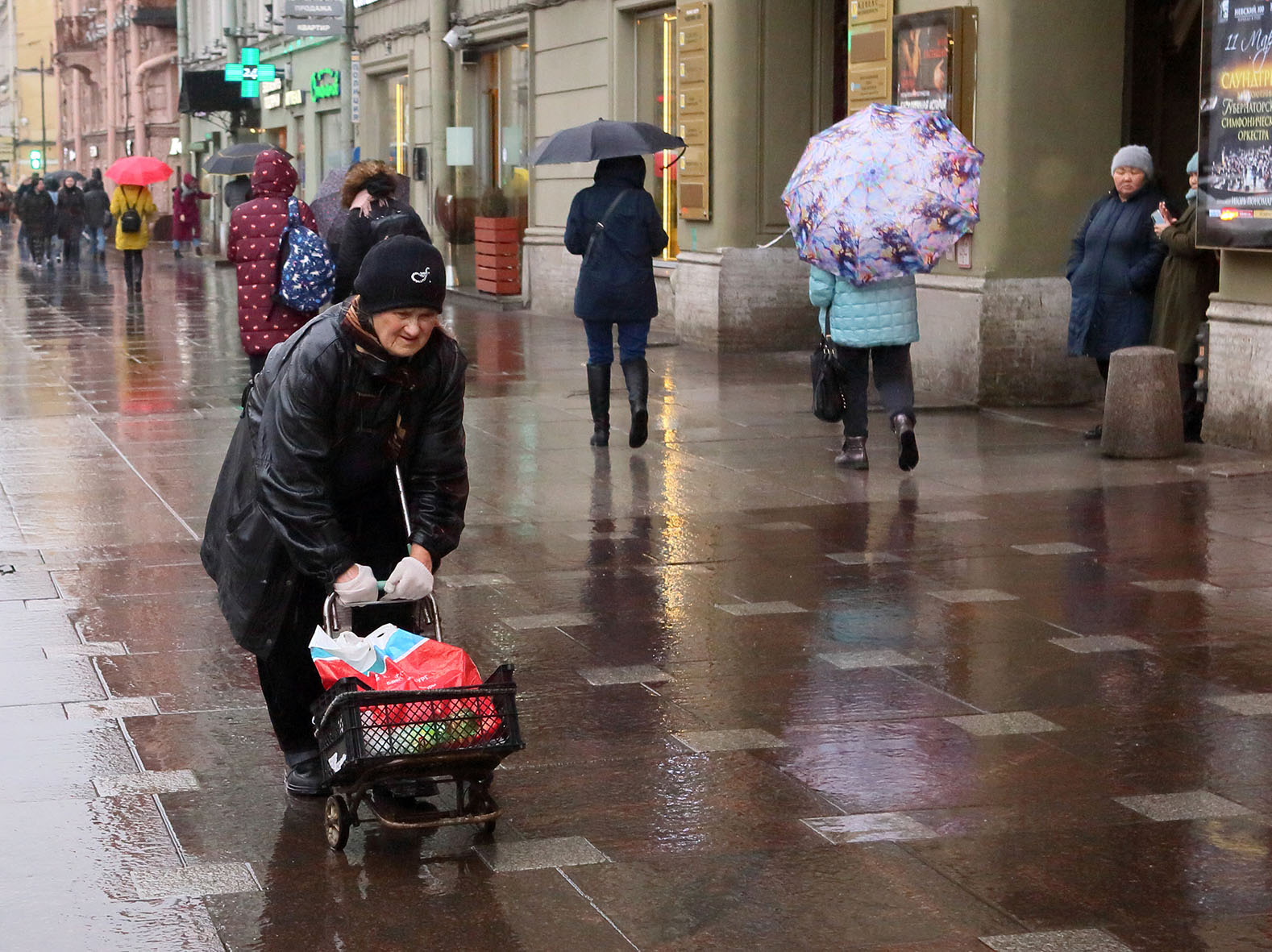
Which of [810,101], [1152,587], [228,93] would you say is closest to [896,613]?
[1152,587]

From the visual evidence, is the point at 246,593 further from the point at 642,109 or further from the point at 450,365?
the point at 642,109

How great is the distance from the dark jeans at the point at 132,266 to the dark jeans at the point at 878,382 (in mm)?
18978

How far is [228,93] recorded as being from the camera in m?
40.6

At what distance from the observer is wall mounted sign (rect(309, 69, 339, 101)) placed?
33812mm

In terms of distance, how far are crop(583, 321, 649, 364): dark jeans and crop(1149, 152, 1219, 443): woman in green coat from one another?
304 centimetres

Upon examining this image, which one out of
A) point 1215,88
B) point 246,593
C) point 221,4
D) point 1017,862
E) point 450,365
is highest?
point 221,4

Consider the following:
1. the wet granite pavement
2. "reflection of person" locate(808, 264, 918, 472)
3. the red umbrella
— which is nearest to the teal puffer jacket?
"reflection of person" locate(808, 264, 918, 472)

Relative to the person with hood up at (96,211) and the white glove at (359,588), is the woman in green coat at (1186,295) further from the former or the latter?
the person with hood up at (96,211)

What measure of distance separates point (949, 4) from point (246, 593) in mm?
9954

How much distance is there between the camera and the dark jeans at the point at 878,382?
1026cm

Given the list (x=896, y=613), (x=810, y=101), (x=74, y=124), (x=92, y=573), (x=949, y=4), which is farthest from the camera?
(x=74, y=124)

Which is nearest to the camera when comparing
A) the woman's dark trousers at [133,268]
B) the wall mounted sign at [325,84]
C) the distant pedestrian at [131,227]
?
the woman's dark trousers at [133,268]

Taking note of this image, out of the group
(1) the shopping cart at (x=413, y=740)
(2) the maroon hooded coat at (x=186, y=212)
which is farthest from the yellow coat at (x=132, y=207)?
(1) the shopping cart at (x=413, y=740)

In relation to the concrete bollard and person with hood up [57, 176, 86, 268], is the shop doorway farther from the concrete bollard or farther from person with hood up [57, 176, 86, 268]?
person with hood up [57, 176, 86, 268]
